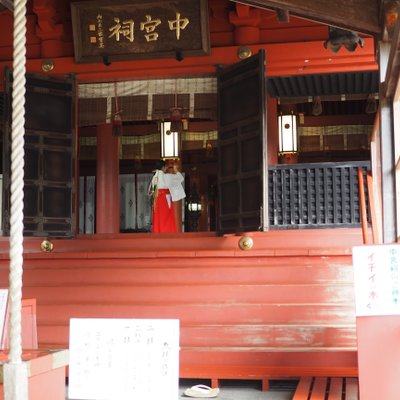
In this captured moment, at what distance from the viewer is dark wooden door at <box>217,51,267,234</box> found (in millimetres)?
6945

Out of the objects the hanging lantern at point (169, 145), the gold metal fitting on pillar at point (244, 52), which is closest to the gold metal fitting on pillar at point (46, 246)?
the hanging lantern at point (169, 145)

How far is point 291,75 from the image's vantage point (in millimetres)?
7559

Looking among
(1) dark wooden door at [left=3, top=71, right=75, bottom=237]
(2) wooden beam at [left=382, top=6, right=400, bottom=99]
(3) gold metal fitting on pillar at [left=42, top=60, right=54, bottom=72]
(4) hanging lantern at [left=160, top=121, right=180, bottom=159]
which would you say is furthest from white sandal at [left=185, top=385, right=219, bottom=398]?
(4) hanging lantern at [left=160, top=121, right=180, bottom=159]

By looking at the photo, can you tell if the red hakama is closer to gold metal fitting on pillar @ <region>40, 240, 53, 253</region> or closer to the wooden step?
gold metal fitting on pillar @ <region>40, 240, 53, 253</region>

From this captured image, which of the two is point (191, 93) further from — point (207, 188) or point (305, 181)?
point (207, 188)

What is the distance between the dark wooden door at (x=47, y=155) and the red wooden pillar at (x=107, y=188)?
1.33 meters

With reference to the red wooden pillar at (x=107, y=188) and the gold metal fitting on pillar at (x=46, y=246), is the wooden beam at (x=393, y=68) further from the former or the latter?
the red wooden pillar at (x=107, y=188)

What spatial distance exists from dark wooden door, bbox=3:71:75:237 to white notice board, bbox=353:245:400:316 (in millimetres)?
4309

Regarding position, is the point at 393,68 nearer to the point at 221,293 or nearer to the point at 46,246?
the point at 221,293

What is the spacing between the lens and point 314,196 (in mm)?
7406

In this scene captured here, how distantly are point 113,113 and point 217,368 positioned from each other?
3174 mm

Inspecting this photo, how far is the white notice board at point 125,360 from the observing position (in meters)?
2.78

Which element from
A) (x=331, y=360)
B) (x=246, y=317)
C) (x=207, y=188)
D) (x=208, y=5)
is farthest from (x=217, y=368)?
(x=207, y=188)

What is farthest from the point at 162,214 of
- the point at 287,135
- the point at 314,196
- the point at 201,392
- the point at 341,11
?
the point at 341,11
